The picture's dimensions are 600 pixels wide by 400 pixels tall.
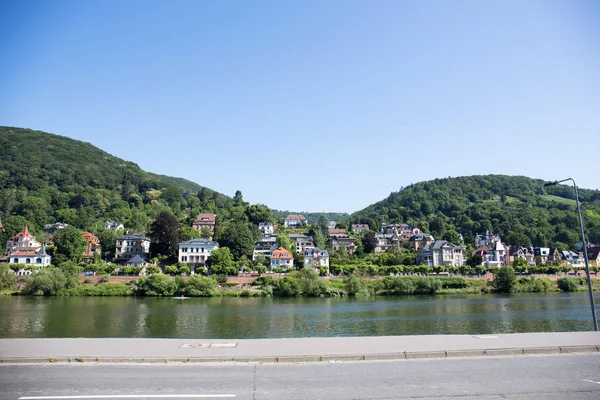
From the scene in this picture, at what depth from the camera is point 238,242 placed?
93562mm

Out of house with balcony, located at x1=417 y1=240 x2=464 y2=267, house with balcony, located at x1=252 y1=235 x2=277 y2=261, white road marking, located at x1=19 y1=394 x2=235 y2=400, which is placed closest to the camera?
white road marking, located at x1=19 y1=394 x2=235 y2=400

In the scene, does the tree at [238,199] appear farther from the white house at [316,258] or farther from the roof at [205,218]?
the white house at [316,258]

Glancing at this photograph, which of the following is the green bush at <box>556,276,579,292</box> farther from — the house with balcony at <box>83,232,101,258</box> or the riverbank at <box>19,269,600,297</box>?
the house with balcony at <box>83,232,101,258</box>

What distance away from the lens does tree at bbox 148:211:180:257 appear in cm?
9244

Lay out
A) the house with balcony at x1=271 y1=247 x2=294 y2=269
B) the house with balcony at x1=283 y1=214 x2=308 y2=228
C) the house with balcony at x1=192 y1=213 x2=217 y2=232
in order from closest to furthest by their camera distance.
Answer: the house with balcony at x1=271 y1=247 x2=294 y2=269, the house with balcony at x1=192 y1=213 x2=217 y2=232, the house with balcony at x1=283 y1=214 x2=308 y2=228

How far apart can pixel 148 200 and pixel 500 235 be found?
146 metres

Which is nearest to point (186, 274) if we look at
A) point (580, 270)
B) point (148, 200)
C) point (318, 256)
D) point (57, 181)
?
point (318, 256)

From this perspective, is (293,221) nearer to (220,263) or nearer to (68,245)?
(220,263)

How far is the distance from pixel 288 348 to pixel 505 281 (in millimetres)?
77247

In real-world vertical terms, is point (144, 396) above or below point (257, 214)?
below

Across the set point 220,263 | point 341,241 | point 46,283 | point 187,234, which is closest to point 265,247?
point 187,234

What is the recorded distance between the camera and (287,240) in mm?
107438

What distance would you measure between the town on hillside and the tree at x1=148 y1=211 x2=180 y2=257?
673mm

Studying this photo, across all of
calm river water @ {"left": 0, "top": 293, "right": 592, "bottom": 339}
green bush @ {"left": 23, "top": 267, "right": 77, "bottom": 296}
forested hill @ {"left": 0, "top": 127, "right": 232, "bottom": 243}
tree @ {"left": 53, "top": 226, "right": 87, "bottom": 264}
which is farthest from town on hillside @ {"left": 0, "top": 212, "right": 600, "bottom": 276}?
calm river water @ {"left": 0, "top": 293, "right": 592, "bottom": 339}
